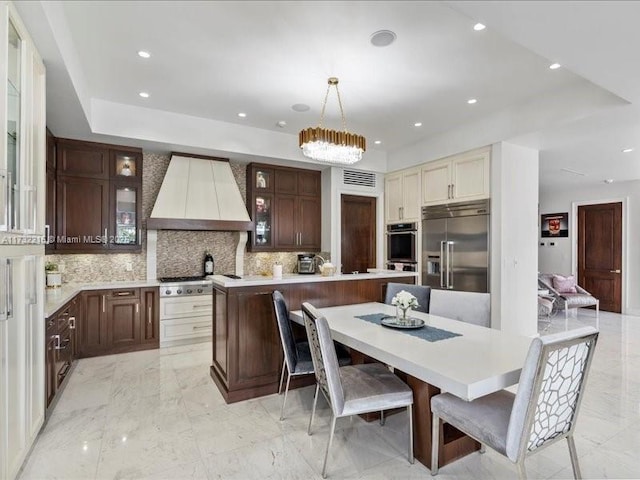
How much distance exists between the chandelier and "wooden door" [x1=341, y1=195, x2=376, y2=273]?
2.46m

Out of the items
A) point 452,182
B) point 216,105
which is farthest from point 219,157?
point 452,182

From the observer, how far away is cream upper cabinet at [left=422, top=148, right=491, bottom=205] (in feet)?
15.2

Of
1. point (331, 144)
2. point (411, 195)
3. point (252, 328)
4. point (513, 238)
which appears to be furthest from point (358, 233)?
point (252, 328)

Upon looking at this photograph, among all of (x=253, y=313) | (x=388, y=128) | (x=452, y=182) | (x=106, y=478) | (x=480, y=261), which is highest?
(x=388, y=128)

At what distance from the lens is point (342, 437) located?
250 cm

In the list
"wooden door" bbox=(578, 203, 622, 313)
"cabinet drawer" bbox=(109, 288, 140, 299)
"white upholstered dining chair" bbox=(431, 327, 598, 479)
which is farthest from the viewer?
"wooden door" bbox=(578, 203, 622, 313)

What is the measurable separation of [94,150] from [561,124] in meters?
5.60

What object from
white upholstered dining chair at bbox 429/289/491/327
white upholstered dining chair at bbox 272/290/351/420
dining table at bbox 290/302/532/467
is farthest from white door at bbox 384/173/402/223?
white upholstered dining chair at bbox 272/290/351/420

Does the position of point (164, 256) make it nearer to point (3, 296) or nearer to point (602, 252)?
point (3, 296)

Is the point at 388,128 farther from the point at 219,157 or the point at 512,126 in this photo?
the point at 219,157

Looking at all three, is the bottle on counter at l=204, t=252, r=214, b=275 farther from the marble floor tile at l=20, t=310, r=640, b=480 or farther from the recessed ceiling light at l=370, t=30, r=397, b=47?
the recessed ceiling light at l=370, t=30, r=397, b=47

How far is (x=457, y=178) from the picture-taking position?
4.96 metres

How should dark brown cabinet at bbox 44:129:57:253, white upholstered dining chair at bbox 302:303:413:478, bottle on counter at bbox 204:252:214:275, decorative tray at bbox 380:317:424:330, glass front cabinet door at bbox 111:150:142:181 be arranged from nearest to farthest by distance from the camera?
white upholstered dining chair at bbox 302:303:413:478
decorative tray at bbox 380:317:424:330
dark brown cabinet at bbox 44:129:57:253
glass front cabinet door at bbox 111:150:142:181
bottle on counter at bbox 204:252:214:275

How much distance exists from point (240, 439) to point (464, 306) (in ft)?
7.09
